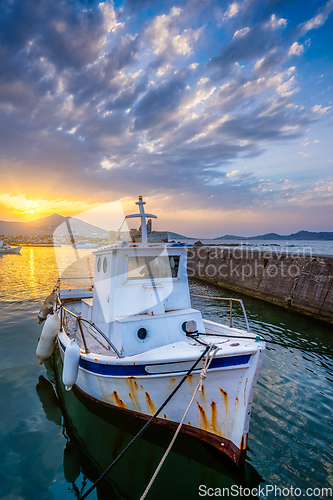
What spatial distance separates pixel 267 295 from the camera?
17.3 meters

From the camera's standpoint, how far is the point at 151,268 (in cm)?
654

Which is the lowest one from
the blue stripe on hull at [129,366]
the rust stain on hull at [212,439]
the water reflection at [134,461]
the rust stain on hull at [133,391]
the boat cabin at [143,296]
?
the water reflection at [134,461]

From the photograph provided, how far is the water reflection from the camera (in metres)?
4.34

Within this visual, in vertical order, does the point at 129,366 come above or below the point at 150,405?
above

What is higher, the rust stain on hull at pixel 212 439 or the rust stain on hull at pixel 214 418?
the rust stain on hull at pixel 214 418

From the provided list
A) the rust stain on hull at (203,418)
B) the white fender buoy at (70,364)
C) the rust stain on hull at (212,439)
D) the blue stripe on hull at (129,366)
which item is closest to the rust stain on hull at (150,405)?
the rust stain on hull at (212,439)

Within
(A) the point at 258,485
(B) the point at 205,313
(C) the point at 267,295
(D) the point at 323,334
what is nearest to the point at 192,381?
(A) the point at 258,485

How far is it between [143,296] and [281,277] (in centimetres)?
1330

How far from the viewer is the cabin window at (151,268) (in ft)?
21.0

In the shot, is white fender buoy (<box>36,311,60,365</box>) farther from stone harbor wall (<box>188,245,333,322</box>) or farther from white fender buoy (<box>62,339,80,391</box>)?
stone harbor wall (<box>188,245,333,322</box>)

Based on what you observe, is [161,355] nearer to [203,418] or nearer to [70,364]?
[203,418]

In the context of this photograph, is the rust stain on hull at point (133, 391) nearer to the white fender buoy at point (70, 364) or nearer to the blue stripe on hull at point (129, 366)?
the blue stripe on hull at point (129, 366)

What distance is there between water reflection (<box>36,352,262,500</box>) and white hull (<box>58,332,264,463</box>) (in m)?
0.29

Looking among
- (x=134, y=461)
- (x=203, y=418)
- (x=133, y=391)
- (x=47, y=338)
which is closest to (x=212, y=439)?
(x=203, y=418)
